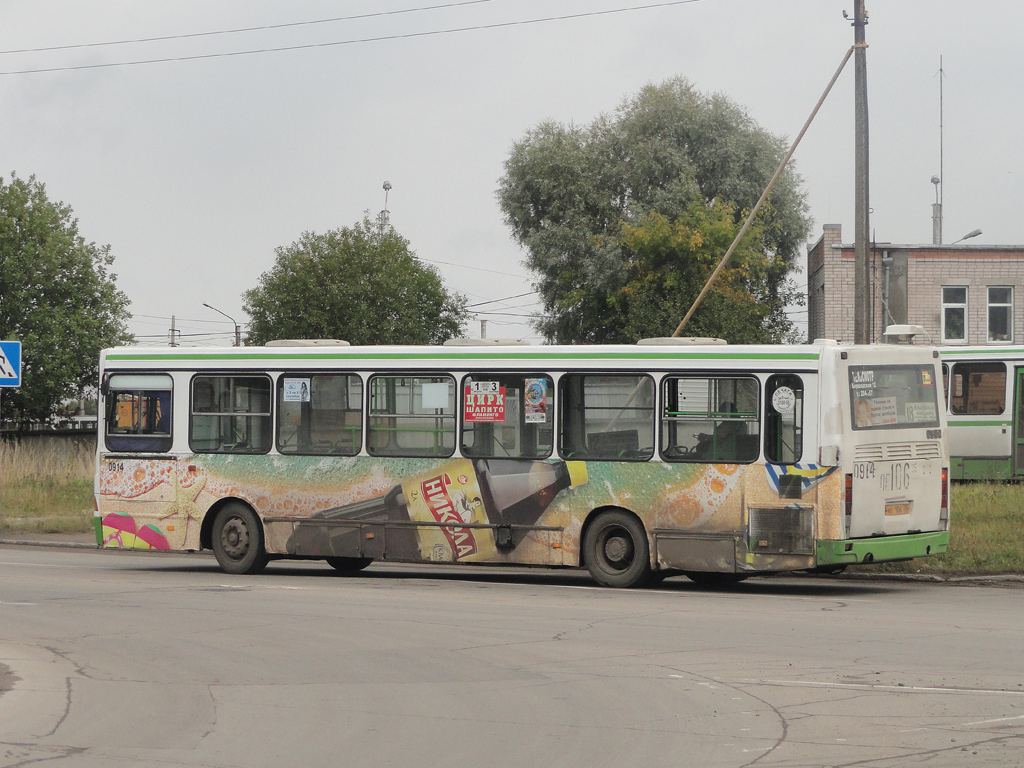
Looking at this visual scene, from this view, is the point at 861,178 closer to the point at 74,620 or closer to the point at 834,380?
the point at 834,380

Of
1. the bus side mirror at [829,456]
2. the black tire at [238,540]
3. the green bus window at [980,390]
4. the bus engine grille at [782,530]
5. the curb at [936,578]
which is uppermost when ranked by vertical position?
the green bus window at [980,390]

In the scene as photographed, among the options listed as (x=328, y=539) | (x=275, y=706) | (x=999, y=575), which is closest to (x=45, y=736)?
(x=275, y=706)

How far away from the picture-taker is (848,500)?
1384cm

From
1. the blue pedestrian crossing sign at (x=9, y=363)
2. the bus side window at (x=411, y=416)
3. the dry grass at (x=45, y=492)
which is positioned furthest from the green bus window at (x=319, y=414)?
the dry grass at (x=45, y=492)

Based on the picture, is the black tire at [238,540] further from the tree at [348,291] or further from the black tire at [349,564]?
the tree at [348,291]

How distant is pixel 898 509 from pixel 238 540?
8110 millimetres

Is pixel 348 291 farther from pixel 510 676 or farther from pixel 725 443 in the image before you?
pixel 510 676

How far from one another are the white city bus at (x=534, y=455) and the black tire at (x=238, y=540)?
0.02 metres

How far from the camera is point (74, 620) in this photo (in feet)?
41.0

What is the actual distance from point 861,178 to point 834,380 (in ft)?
24.5

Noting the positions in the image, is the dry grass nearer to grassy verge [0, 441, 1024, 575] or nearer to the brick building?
grassy verge [0, 441, 1024, 575]

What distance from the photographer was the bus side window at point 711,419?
14406 mm

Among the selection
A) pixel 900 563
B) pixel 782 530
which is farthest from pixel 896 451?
pixel 900 563

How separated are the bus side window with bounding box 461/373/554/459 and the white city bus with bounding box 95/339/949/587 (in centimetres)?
2
